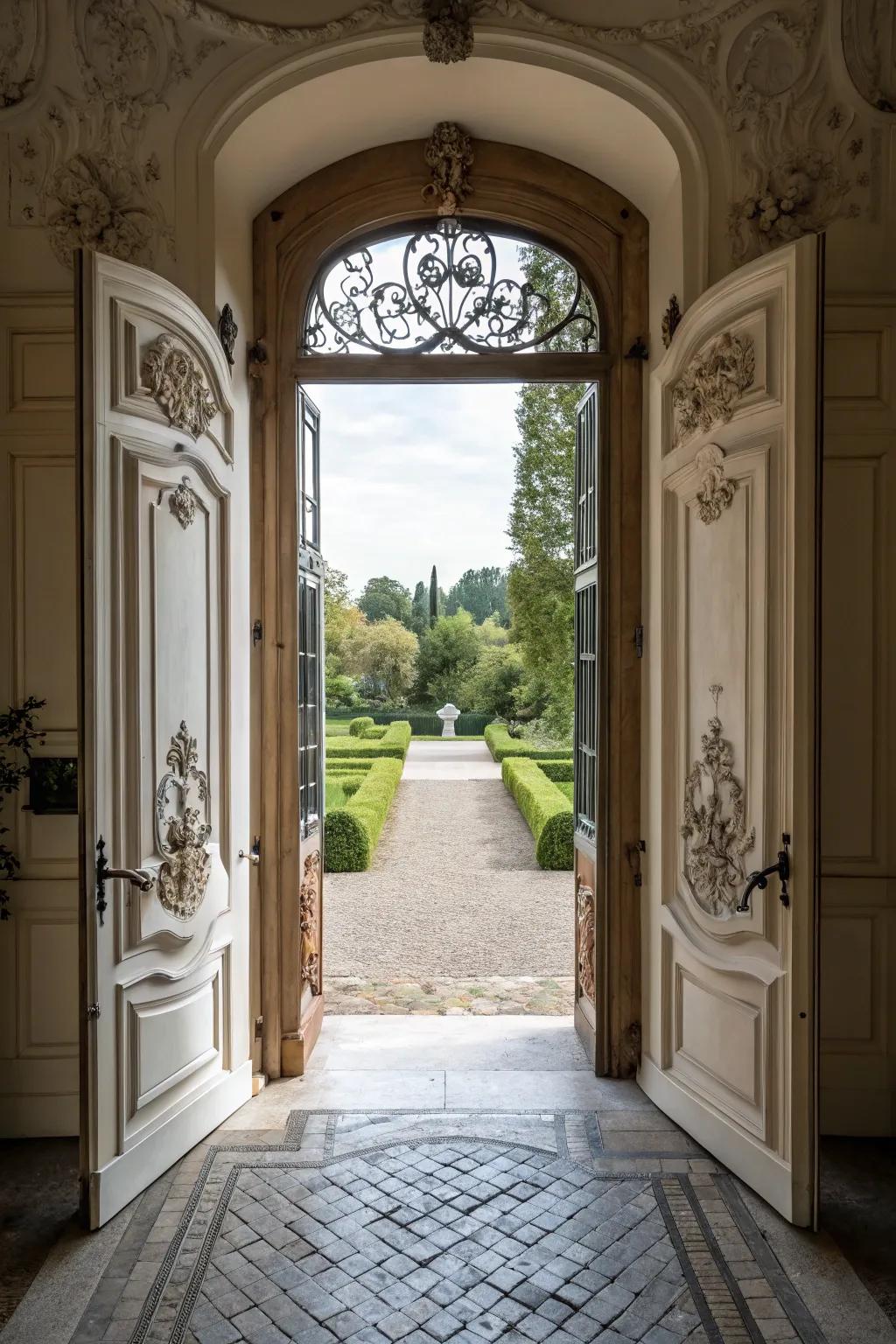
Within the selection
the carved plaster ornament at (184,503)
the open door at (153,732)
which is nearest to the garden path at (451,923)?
the open door at (153,732)

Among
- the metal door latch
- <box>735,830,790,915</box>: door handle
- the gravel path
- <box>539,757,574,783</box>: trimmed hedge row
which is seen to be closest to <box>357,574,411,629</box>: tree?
<box>539,757,574,783</box>: trimmed hedge row

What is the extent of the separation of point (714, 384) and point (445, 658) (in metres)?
25.9

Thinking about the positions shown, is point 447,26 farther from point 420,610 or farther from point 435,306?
point 420,610

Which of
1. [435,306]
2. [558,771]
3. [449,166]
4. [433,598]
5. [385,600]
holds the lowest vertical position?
[558,771]

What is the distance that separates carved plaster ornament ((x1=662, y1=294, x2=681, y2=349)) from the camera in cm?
305

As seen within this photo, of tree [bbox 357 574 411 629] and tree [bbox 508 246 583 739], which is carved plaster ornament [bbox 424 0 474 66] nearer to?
tree [bbox 508 246 583 739]

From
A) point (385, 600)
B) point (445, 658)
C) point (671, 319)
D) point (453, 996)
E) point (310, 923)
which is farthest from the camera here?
point (385, 600)

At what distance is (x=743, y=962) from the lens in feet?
8.57

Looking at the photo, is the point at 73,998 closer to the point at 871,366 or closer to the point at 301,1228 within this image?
the point at 301,1228

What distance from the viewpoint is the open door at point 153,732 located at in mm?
2385

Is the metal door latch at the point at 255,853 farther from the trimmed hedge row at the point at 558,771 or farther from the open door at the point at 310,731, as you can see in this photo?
the trimmed hedge row at the point at 558,771

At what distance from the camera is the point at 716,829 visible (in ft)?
8.98

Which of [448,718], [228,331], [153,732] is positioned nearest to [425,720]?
[448,718]

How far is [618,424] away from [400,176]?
1.29 metres
